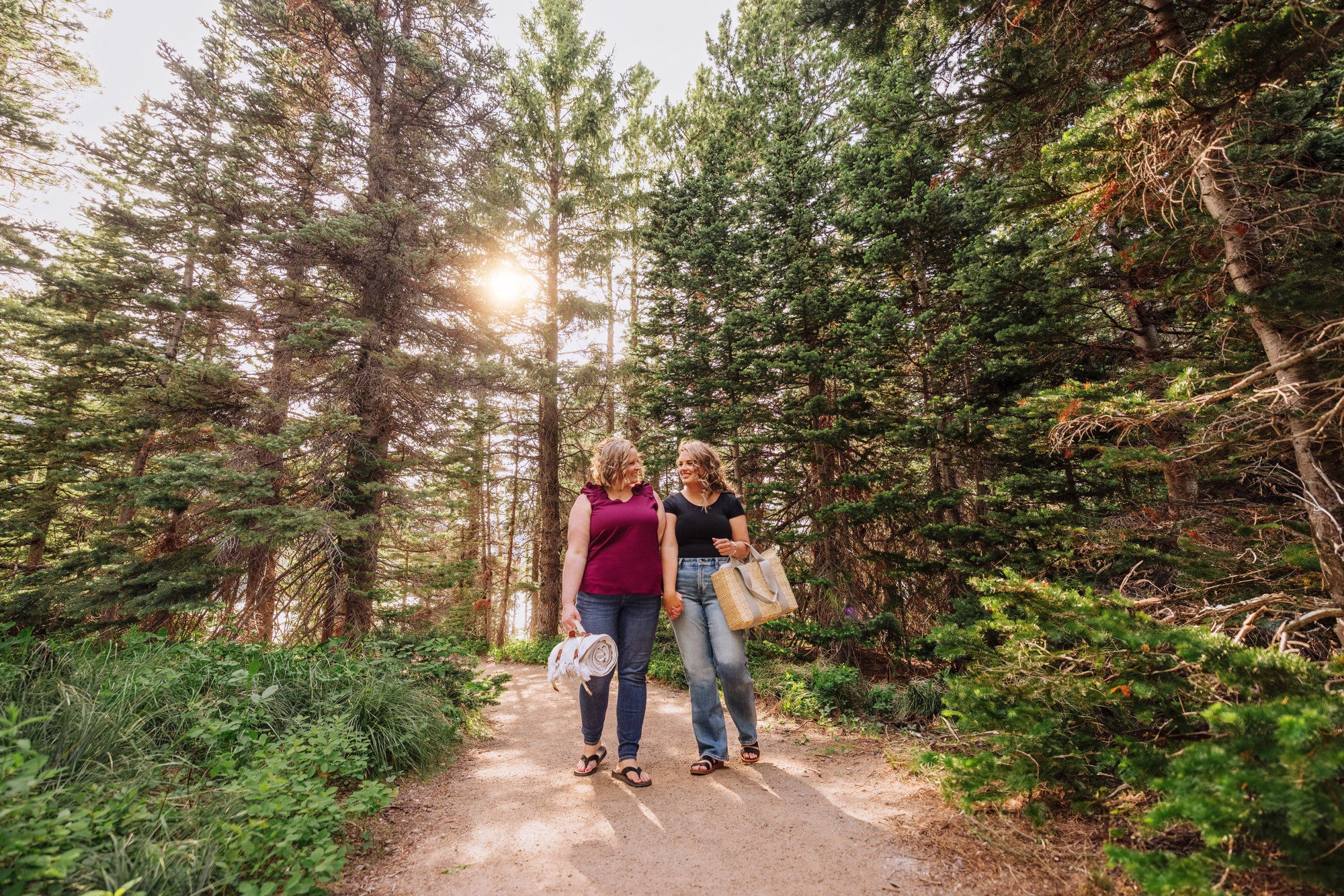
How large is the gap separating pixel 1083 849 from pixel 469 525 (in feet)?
49.6

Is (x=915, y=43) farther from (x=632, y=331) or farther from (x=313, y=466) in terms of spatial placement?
(x=313, y=466)

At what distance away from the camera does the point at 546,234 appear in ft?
39.7

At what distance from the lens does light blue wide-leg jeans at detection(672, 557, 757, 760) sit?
11.7 ft

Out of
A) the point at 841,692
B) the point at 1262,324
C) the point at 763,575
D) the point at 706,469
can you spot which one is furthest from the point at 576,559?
the point at 1262,324

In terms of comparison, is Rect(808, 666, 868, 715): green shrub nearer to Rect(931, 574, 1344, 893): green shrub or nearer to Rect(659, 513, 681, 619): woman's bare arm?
Rect(931, 574, 1344, 893): green shrub

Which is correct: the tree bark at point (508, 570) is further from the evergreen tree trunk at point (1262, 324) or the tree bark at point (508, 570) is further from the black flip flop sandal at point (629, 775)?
the evergreen tree trunk at point (1262, 324)

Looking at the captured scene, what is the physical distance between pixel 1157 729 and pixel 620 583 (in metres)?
2.85

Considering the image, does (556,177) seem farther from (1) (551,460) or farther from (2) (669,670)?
(2) (669,670)

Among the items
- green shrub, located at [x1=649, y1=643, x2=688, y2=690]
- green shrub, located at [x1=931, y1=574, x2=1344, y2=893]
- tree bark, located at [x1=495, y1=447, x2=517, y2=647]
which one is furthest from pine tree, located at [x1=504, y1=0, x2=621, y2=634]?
green shrub, located at [x1=931, y1=574, x2=1344, y2=893]

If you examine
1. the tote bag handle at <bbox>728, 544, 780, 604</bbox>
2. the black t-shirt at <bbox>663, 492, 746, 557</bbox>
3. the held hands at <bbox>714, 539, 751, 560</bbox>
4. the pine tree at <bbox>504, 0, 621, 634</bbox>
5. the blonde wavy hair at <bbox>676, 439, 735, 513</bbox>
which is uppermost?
the pine tree at <bbox>504, 0, 621, 634</bbox>

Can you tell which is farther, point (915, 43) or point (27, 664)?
point (915, 43)

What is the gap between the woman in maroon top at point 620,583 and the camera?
136 inches

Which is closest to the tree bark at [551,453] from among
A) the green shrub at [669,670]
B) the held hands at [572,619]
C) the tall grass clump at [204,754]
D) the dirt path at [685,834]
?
the green shrub at [669,670]

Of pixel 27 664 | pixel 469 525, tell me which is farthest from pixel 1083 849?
pixel 469 525
